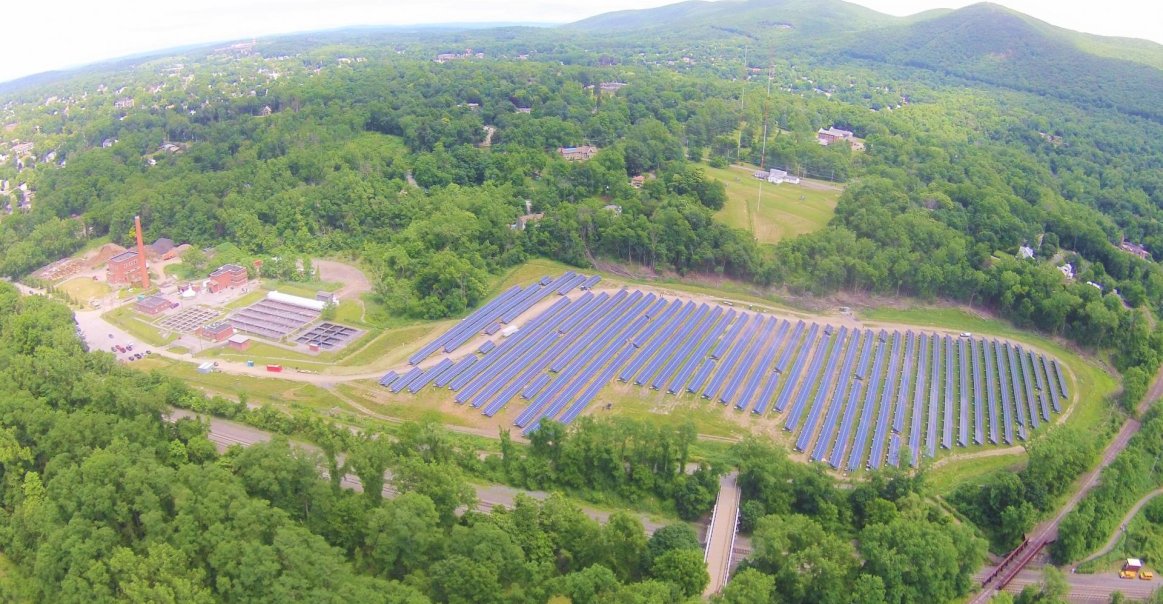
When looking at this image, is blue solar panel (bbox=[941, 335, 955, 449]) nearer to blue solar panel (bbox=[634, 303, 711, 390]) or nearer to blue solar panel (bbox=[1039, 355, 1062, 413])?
blue solar panel (bbox=[1039, 355, 1062, 413])

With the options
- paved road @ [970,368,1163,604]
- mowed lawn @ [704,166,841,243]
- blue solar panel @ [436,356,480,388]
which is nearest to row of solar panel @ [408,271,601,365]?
blue solar panel @ [436,356,480,388]

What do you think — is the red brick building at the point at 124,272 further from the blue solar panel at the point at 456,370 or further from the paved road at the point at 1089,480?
the paved road at the point at 1089,480

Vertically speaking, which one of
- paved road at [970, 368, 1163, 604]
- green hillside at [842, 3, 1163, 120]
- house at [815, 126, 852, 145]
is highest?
green hillside at [842, 3, 1163, 120]

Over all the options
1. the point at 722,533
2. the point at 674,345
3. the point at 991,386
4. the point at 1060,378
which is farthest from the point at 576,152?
the point at 722,533

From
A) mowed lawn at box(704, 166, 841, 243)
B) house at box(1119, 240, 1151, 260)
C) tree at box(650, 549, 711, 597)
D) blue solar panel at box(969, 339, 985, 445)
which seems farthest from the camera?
mowed lawn at box(704, 166, 841, 243)

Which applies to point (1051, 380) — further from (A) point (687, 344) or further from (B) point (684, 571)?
(B) point (684, 571)

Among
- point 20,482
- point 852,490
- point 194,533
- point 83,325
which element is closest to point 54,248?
point 83,325
